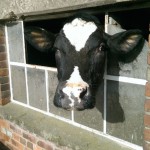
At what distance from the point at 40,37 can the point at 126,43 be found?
0.99m

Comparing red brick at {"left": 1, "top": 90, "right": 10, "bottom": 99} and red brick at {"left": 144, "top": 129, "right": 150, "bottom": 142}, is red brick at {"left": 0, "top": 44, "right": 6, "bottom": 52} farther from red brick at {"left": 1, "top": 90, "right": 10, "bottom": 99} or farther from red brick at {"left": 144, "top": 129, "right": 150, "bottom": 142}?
red brick at {"left": 144, "top": 129, "right": 150, "bottom": 142}

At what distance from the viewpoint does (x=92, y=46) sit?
2.61m

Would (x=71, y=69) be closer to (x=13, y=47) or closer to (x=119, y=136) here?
(x=119, y=136)

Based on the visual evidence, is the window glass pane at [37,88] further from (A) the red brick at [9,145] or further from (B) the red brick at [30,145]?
(A) the red brick at [9,145]

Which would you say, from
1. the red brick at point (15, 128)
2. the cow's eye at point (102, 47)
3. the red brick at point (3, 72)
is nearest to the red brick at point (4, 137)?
the red brick at point (15, 128)

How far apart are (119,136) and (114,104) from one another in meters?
0.34

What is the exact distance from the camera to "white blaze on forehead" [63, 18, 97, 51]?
102 inches

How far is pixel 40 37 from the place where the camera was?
10.3ft

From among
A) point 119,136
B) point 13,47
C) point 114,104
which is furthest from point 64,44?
point 13,47

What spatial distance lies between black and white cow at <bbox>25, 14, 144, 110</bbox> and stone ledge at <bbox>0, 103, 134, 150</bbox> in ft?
2.37

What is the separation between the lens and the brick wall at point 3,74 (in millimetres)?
4410

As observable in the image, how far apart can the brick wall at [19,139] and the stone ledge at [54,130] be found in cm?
9

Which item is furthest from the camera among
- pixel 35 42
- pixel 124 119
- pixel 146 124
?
pixel 35 42

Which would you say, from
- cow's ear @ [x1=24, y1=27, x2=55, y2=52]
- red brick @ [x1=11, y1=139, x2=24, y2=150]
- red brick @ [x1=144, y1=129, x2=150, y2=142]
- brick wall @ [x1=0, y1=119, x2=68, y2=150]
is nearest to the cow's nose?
red brick @ [x1=144, y1=129, x2=150, y2=142]
